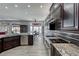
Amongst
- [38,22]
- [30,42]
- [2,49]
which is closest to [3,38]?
[2,49]

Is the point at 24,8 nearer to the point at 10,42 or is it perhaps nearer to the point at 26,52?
the point at 10,42

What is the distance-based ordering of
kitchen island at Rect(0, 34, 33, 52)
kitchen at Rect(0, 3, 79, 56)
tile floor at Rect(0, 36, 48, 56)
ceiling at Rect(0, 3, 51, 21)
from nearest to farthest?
kitchen at Rect(0, 3, 79, 56)
tile floor at Rect(0, 36, 48, 56)
kitchen island at Rect(0, 34, 33, 52)
ceiling at Rect(0, 3, 51, 21)

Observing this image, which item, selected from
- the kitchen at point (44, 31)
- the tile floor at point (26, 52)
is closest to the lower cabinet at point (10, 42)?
the kitchen at point (44, 31)

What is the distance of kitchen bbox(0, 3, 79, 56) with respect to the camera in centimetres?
308

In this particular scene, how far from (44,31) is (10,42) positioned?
6.50m

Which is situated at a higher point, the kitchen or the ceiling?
the ceiling

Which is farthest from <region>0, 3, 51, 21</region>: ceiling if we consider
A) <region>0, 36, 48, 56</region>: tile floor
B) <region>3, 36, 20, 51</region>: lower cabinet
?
<region>0, 36, 48, 56</region>: tile floor

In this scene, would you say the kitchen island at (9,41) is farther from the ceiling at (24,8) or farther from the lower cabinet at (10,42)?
the ceiling at (24,8)

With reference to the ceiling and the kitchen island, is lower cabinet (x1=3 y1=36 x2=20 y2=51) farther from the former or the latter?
the ceiling

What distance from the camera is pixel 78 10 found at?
2.70 metres

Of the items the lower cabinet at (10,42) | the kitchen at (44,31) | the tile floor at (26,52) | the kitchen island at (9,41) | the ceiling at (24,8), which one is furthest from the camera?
the ceiling at (24,8)

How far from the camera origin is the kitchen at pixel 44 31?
308 cm

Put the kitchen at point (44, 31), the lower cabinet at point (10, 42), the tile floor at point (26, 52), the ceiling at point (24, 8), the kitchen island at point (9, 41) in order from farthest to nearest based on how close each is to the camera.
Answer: the ceiling at point (24, 8) → the lower cabinet at point (10, 42) → the kitchen island at point (9, 41) → the tile floor at point (26, 52) → the kitchen at point (44, 31)

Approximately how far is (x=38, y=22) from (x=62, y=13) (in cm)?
1978
